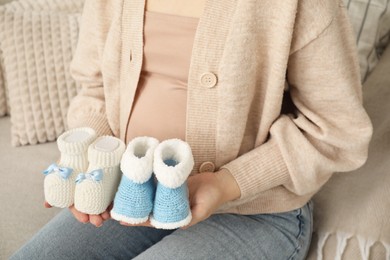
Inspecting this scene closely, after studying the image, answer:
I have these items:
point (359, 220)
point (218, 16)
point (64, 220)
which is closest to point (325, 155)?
point (359, 220)

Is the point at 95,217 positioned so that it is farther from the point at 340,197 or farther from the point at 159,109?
the point at 340,197

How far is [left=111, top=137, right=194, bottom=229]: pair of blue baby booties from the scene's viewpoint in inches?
22.3

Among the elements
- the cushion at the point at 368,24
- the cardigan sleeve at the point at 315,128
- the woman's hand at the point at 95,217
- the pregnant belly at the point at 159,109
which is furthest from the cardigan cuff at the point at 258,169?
the cushion at the point at 368,24

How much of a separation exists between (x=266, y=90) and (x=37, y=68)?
70cm

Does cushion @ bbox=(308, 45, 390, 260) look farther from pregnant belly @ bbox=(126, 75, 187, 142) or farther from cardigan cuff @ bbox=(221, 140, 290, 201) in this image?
pregnant belly @ bbox=(126, 75, 187, 142)

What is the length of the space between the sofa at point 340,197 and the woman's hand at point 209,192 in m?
0.22

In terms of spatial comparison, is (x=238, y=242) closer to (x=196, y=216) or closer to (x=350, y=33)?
(x=196, y=216)

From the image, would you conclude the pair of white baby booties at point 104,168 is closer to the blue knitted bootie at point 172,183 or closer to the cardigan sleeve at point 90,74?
the blue knitted bootie at point 172,183

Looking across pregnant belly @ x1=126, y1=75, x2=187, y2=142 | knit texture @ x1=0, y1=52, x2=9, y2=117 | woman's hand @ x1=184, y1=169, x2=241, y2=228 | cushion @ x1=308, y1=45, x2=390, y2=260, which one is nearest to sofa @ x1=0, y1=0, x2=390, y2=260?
cushion @ x1=308, y1=45, x2=390, y2=260

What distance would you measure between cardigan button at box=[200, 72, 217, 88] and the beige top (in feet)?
0.16

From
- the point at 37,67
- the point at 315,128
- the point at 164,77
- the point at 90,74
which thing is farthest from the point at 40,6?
the point at 315,128

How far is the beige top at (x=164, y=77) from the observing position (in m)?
0.73

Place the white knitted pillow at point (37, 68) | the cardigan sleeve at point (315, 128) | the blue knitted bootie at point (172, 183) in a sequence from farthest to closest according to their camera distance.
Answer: the white knitted pillow at point (37, 68) < the cardigan sleeve at point (315, 128) < the blue knitted bootie at point (172, 183)

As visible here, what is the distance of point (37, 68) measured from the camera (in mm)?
1165
